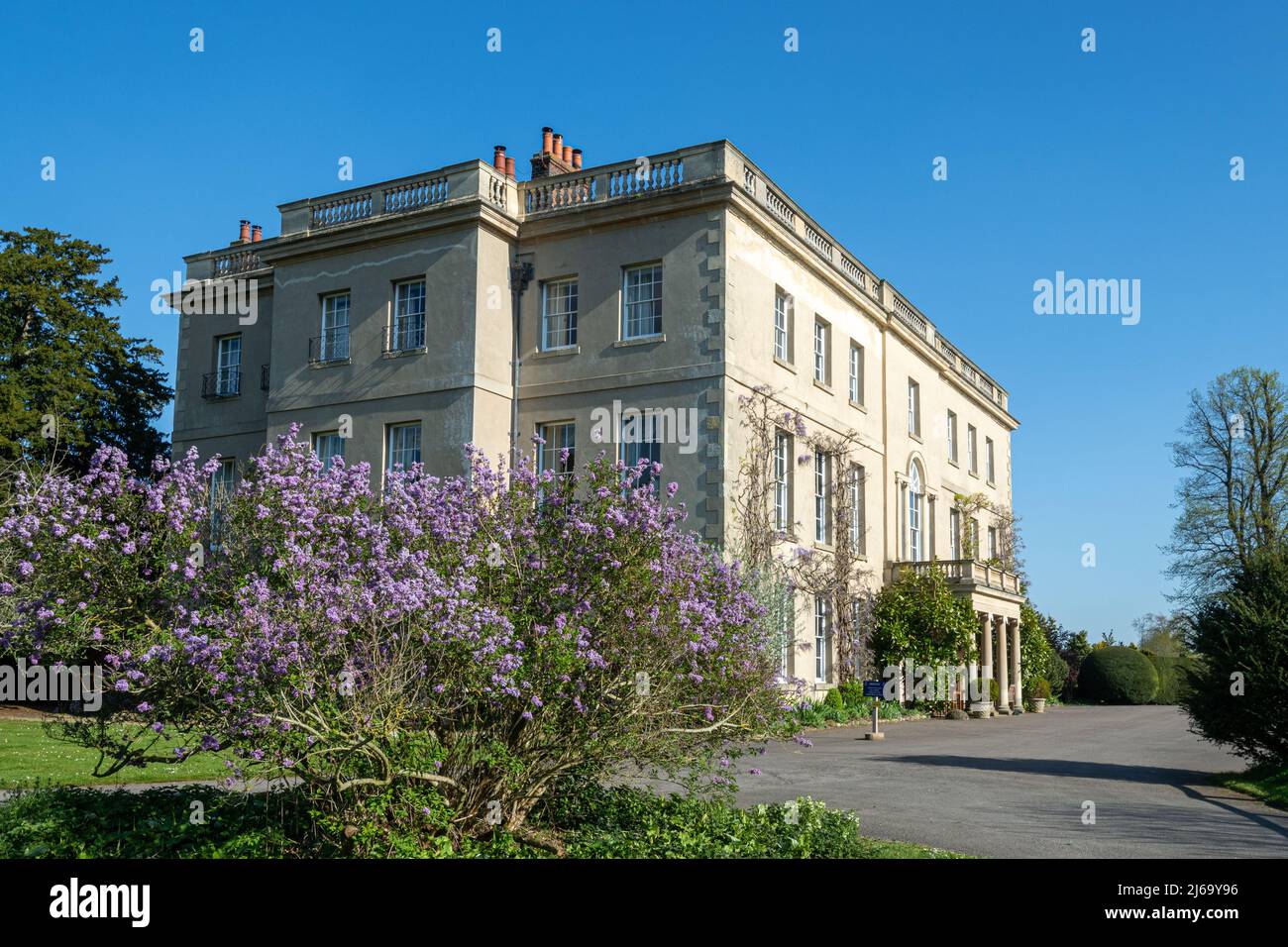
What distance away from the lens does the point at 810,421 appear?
26.2 m

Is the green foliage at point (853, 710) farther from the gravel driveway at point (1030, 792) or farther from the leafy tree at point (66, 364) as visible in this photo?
the leafy tree at point (66, 364)

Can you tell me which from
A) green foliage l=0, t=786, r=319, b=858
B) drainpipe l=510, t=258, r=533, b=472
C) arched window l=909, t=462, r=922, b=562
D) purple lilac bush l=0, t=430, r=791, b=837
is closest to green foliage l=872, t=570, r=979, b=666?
arched window l=909, t=462, r=922, b=562

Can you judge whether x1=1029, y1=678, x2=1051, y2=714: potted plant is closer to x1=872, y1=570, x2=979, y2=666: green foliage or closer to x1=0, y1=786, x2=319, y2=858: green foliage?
x1=872, y1=570, x2=979, y2=666: green foliage

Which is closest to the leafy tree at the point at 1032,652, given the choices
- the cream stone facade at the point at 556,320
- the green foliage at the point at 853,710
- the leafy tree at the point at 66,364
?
the green foliage at the point at 853,710

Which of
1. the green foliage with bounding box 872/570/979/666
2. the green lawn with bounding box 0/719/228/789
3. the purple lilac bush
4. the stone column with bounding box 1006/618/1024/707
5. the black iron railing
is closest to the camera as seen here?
the purple lilac bush

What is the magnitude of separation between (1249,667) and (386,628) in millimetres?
11828

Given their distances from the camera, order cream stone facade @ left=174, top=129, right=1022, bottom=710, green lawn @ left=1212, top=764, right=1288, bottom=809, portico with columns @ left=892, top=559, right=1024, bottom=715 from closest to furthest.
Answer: green lawn @ left=1212, top=764, right=1288, bottom=809, cream stone facade @ left=174, top=129, right=1022, bottom=710, portico with columns @ left=892, top=559, right=1024, bottom=715

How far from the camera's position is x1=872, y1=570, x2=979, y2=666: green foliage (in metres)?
28.3

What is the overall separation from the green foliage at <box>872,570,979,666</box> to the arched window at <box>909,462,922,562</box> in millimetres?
3760

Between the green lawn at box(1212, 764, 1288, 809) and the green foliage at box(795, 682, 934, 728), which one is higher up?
the green lawn at box(1212, 764, 1288, 809)

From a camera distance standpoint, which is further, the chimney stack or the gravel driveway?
the chimney stack

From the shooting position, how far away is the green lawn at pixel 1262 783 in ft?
42.0
